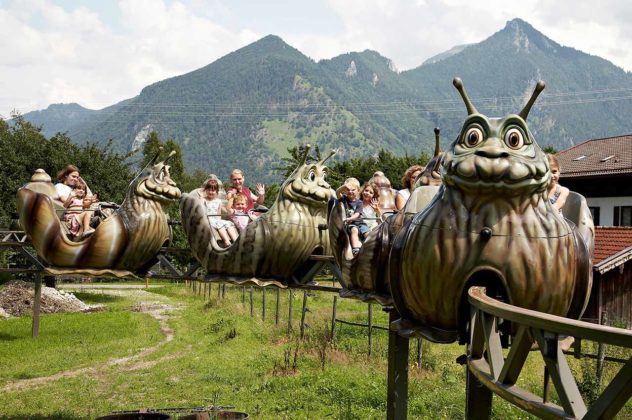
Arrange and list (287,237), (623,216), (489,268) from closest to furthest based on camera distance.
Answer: (489,268) < (287,237) < (623,216)

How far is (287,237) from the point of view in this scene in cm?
918

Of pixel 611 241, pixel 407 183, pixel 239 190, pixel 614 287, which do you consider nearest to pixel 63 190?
pixel 239 190

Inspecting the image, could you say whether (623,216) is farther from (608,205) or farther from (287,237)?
(287,237)

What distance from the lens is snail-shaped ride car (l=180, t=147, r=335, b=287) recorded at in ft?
30.1

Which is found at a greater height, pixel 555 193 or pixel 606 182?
pixel 606 182

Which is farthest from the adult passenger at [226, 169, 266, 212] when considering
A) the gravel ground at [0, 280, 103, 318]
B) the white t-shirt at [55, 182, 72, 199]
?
the gravel ground at [0, 280, 103, 318]

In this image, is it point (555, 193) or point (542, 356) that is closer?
point (542, 356)

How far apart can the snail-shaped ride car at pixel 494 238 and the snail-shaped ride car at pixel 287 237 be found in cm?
399

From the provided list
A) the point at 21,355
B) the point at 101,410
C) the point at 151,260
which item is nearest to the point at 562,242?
the point at 151,260

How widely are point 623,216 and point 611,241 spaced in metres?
3.95

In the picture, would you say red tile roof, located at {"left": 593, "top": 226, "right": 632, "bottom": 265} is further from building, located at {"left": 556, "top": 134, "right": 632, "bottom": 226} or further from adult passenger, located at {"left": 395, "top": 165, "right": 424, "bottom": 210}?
adult passenger, located at {"left": 395, "top": 165, "right": 424, "bottom": 210}

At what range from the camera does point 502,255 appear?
4887 mm

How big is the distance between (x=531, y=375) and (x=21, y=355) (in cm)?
1221

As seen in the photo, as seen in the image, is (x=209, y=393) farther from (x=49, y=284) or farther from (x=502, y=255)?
(x=49, y=284)
